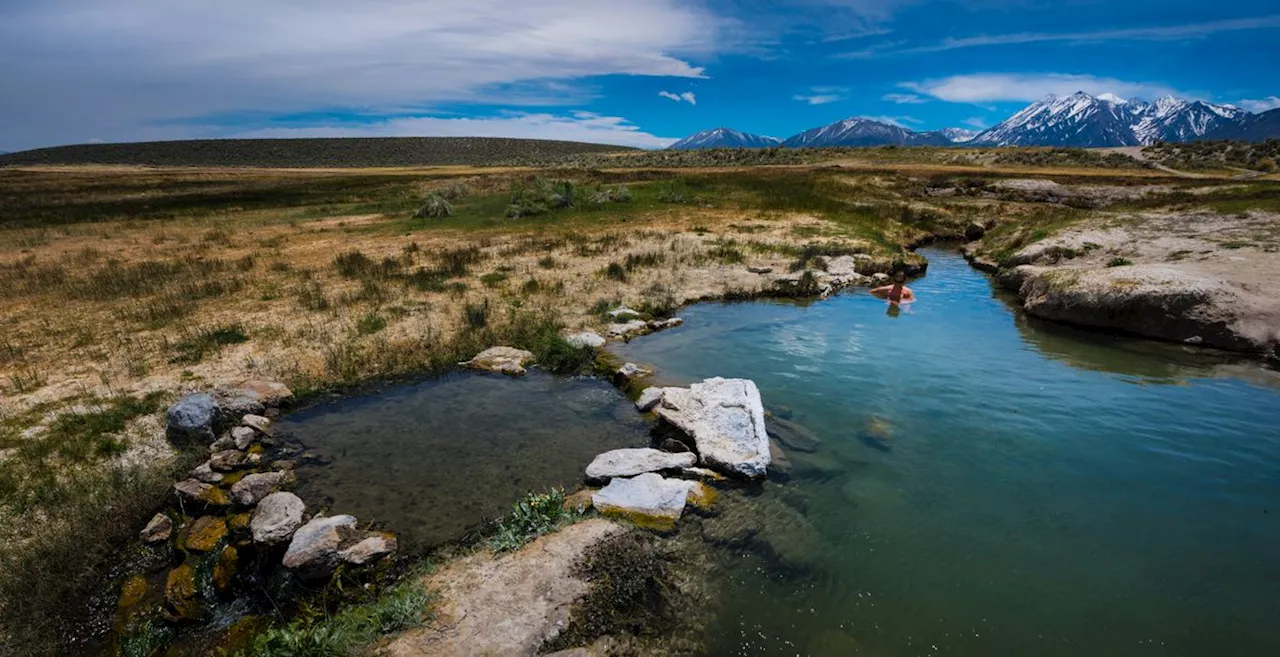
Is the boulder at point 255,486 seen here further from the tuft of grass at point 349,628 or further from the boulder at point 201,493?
the tuft of grass at point 349,628

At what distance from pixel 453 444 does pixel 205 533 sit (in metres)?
3.40

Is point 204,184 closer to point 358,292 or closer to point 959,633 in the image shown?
point 358,292

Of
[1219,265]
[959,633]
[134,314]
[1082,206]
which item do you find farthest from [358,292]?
[1082,206]

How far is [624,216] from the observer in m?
34.8

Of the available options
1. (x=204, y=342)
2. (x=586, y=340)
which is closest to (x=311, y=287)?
(x=204, y=342)

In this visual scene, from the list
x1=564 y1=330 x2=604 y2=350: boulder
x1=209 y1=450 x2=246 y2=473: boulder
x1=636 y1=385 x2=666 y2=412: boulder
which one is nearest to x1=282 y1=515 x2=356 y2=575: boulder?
x1=209 y1=450 x2=246 y2=473: boulder

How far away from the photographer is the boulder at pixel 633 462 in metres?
8.25

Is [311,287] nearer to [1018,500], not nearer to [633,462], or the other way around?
[633,462]

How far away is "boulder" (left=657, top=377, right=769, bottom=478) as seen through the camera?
841cm

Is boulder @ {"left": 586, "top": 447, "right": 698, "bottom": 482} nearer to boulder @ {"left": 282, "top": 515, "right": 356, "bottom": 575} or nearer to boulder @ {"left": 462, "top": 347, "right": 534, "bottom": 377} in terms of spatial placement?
boulder @ {"left": 282, "top": 515, "right": 356, "bottom": 575}

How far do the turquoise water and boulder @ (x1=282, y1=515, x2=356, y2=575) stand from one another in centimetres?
458

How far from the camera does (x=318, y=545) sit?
258 inches

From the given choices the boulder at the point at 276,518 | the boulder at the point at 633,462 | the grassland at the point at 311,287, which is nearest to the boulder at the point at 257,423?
the grassland at the point at 311,287

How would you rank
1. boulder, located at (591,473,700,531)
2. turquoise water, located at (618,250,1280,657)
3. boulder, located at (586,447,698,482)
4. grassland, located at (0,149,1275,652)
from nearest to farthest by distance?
turquoise water, located at (618,250,1280,657)
boulder, located at (591,473,700,531)
boulder, located at (586,447,698,482)
grassland, located at (0,149,1275,652)
